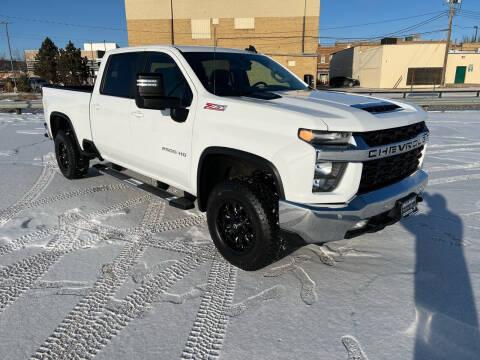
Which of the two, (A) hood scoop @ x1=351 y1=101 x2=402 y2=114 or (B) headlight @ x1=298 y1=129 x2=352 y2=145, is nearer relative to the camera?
(B) headlight @ x1=298 y1=129 x2=352 y2=145

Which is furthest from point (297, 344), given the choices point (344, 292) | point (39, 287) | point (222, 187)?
point (39, 287)

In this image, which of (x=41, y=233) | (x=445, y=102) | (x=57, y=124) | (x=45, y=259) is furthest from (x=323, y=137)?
(x=445, y=102)

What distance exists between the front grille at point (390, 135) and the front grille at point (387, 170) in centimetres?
13

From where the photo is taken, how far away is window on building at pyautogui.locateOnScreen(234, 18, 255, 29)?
30.8 metres

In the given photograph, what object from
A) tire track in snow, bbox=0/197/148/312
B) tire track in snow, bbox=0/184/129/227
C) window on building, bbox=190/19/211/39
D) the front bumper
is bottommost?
tire track in snow, bbox=0/197/148/312

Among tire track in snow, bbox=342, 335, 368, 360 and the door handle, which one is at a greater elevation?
the door handle

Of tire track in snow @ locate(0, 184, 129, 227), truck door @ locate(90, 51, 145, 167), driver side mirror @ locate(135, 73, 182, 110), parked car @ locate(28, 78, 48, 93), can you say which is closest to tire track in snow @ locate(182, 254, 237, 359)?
driver side mirror @ locate(135, 73, 182, 110)

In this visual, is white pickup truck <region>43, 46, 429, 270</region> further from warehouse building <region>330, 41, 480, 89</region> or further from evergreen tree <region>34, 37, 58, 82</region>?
evergreen tree <region>34, 37, 58, 82</region>

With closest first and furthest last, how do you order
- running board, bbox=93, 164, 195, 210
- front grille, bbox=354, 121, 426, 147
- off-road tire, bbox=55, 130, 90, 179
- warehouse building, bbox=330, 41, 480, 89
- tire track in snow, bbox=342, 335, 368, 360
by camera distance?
tire track in snow, bbox=342, 335, 368, 360
front grille, bbox=354, 121, 426, 147
running board, bbox=93, 164, 195, 210
off-road tire, bbox=55, 130, 90, 179
warehouse building, bbox=330, 41, 480, 89

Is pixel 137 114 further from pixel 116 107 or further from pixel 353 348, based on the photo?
pixel 353 348

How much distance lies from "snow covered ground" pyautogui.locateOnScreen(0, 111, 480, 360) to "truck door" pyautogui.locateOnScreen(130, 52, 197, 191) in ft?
2.15

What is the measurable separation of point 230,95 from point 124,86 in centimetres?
157

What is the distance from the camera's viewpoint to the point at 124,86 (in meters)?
4.07

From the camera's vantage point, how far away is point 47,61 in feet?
126
